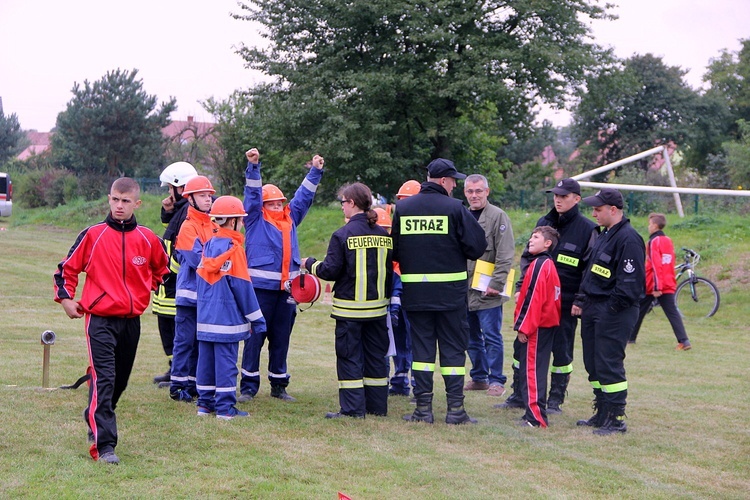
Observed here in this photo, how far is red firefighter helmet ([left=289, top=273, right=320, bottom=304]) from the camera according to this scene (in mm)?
7508

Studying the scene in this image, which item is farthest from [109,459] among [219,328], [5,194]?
[5,194]

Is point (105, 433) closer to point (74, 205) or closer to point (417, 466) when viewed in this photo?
point (417, 466)

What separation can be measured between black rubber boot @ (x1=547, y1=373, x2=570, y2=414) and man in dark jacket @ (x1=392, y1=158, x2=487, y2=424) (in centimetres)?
108

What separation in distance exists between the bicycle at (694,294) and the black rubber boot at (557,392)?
874cm

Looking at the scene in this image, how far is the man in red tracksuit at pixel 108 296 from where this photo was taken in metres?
5.73

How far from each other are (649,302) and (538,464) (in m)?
8.28

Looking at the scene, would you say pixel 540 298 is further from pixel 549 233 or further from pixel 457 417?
pixel 457 417

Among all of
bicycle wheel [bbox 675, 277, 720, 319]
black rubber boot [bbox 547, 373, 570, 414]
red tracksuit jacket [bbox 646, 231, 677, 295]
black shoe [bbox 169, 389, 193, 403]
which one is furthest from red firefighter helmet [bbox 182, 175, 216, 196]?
bicycle wheel [bbox 675, 277, 720, 319]

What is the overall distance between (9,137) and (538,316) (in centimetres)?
7126

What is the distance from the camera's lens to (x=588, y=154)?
51.2 metres

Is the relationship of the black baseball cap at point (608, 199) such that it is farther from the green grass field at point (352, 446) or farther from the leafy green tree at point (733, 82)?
the leafy green tree at point (733, 82)

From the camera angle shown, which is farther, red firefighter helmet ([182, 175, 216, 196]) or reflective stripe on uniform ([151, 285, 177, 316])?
reflective stripe on uniform ([151, 285, 177, 316])

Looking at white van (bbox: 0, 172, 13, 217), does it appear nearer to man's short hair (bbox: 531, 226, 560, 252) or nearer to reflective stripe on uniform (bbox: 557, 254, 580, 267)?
reflective stripe on uniform (bbox: 557, 254, 580, 267)

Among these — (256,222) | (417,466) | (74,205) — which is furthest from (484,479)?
(74,205)
